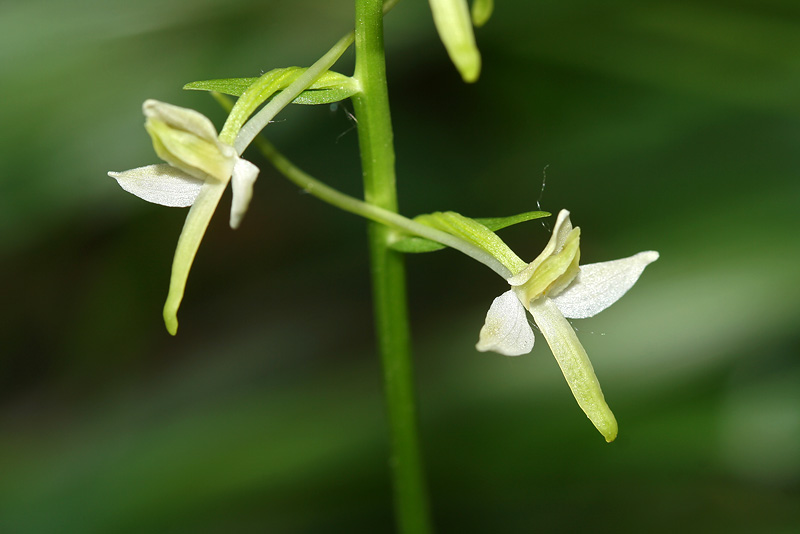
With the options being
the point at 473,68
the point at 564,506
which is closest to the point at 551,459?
the point at 564,506

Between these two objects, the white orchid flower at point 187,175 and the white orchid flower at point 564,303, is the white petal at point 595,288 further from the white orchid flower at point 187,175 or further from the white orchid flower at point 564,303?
the white orchid flower at point 187,175

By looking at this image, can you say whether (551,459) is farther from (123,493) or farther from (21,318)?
(21,318)

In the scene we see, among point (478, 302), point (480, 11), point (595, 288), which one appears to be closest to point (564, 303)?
point (595, 288)

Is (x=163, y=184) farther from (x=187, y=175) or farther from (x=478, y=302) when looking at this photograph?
(x=478, y=302)

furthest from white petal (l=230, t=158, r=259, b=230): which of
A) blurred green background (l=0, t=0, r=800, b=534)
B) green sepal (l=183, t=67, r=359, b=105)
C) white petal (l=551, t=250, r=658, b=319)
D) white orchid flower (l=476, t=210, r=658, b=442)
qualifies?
blurred green background (l=0, t=0, r=800, b=534)

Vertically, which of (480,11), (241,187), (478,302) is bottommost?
(241,187)

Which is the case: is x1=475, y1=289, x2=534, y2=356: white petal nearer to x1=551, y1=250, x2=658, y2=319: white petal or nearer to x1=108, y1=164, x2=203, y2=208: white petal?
x1=551, y1=250, x2=658, y2=319: white petal

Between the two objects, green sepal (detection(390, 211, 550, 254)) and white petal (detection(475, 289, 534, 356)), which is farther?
green sepal (detection(390, 211, 550, 254))
